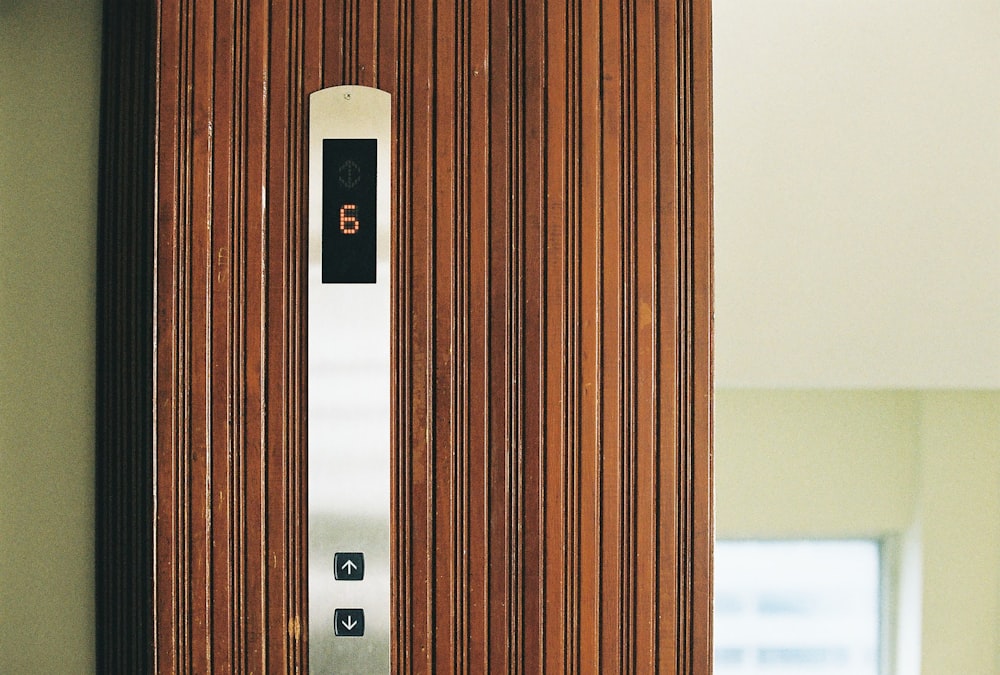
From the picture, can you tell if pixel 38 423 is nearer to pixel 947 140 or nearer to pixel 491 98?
pixel 491 98

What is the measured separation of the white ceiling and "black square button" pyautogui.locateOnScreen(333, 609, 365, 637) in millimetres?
928

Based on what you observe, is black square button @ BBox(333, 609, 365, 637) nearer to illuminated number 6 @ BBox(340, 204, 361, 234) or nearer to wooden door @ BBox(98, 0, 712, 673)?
wooden door @ BBox(98, 0, 712, 673)

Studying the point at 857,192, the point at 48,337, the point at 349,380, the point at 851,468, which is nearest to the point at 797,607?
the point at 851,468

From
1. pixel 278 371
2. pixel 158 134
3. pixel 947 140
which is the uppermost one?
pixel 947 140

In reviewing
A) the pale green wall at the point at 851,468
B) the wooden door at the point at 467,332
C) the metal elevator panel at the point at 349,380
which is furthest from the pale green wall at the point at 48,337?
the pale green wall at the point at 851,468

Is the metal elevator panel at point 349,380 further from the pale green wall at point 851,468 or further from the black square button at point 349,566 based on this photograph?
the pale green wall at point 851,468

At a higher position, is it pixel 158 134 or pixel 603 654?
pixel 158 134

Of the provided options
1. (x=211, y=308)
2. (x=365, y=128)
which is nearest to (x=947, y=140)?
(x=365, y=128)

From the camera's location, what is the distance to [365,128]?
131cm

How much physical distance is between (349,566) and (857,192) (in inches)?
51.6

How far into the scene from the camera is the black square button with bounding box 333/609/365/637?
129 centimetres

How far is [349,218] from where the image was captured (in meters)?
1.31

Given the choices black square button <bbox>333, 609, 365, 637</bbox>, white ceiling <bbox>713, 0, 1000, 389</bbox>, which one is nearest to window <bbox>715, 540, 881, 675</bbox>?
white ceiling <bbox>713, 0, 1000, 389</bbox>

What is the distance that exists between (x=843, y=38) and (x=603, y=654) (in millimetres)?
1370
